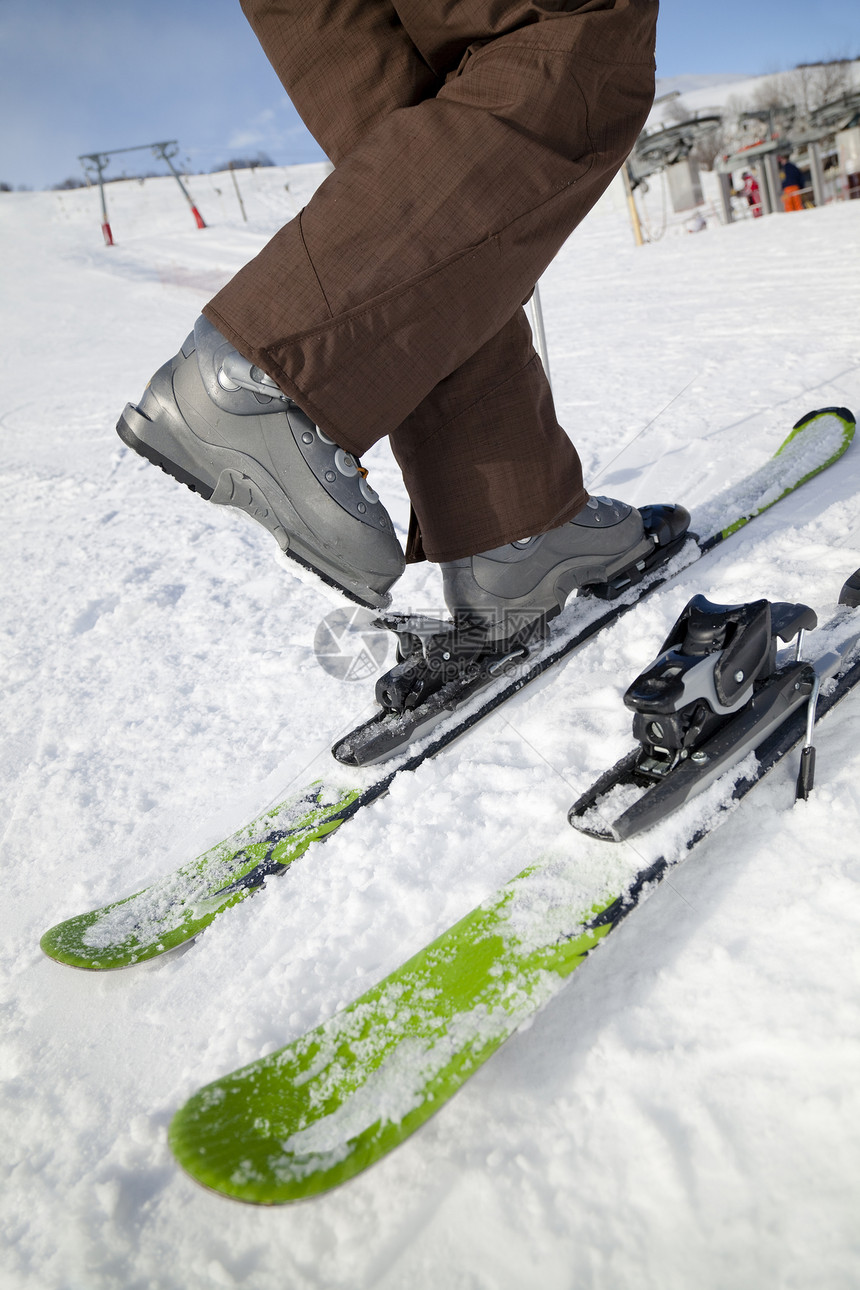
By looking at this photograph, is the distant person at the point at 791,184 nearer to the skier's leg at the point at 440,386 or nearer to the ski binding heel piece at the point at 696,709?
the skier's leg at the point at 440,386

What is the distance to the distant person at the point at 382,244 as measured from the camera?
92cm

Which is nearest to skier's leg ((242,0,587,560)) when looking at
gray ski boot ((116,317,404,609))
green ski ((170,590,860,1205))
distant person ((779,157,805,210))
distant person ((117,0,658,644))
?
distant person ((117,0,658,644))

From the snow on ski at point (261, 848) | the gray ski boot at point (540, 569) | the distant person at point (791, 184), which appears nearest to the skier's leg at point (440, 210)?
the gray ski boot at point (540, 569)

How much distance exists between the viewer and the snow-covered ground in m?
0.65

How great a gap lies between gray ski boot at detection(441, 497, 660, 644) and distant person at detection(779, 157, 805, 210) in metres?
14.9

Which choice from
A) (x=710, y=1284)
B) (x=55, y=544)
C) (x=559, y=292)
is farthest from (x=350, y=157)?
(x=559, y=292)

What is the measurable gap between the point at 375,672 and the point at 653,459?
1.41m

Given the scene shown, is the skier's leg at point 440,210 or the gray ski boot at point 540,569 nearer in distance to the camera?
the skier's leg at point 440,210

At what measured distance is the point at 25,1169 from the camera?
794 millimetres

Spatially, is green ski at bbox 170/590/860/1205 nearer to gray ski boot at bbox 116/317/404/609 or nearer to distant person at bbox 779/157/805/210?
gray ski boot at bbox 116/317/404/609

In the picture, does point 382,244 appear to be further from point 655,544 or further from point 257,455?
point 655,544

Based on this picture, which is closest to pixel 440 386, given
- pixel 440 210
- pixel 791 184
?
pixel 440 210

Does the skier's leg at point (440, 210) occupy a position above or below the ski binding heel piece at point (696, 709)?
above

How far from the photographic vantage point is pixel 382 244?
915 millimetres
